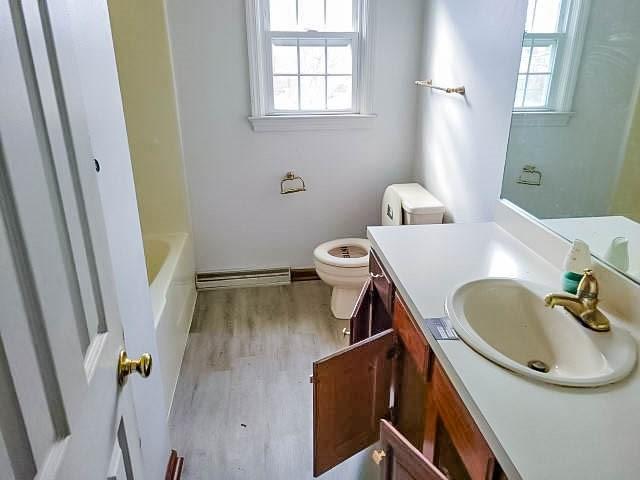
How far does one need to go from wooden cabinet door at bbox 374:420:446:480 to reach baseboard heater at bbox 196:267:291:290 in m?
2.05

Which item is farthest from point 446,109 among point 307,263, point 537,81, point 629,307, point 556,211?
point 629,307

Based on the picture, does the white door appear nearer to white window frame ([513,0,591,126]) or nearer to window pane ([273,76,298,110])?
white window frame ([513,0,591,126])

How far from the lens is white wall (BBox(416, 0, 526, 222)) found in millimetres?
1965

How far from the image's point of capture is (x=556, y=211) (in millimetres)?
1610

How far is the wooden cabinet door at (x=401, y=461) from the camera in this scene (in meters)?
1.08

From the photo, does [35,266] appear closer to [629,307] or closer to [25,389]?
[25,389]

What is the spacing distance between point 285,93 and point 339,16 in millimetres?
549

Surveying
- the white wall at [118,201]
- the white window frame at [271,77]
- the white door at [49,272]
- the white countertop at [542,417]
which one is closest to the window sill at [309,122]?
the white window frame at [271,77]

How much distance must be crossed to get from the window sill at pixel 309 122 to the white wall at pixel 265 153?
0.13ft

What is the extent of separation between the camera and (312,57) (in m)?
2.96

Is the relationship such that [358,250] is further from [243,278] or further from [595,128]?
[595,128]

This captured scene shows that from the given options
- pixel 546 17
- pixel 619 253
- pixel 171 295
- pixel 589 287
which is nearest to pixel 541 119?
pixel 546 17

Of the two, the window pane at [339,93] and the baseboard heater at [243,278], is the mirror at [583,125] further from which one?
the baseboard heater at [243,278]

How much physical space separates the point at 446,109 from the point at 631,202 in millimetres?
1451
